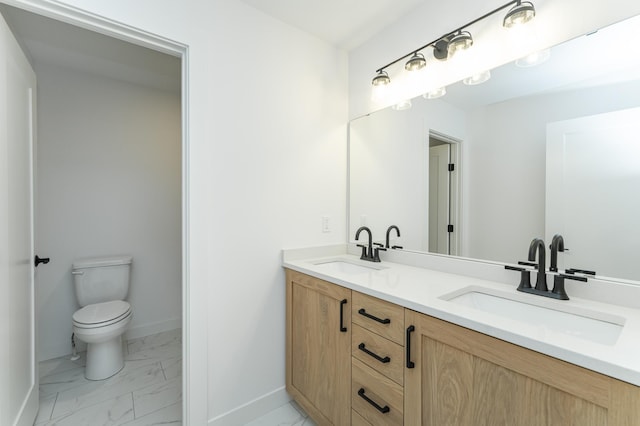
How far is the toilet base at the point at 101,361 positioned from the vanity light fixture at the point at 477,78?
112 inches

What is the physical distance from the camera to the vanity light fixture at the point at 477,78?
136 centimetres

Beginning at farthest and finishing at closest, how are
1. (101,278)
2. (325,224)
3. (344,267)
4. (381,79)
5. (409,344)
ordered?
(101,278), (325,224), (344,267), (381,79), (409,344)

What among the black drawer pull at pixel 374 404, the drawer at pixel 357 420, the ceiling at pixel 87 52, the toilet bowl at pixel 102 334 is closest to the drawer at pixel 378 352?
the black drawer pull at pixel 374 404

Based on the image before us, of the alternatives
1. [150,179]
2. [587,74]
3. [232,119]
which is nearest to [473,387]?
[587,74]

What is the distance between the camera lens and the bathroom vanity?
0.67 meters

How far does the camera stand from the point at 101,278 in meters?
2.28

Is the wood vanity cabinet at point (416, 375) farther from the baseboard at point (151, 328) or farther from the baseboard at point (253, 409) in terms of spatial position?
the baseboard at point (151, 328)

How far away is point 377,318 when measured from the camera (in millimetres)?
1161

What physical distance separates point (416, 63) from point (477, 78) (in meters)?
0.35

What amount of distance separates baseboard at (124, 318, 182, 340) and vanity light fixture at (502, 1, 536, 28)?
338 cm

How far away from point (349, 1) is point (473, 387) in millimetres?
1928

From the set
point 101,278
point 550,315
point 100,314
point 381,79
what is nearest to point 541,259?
point 550,315

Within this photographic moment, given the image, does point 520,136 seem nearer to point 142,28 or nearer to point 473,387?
point 473,387

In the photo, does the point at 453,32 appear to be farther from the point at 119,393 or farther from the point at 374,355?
the point at 119,393
